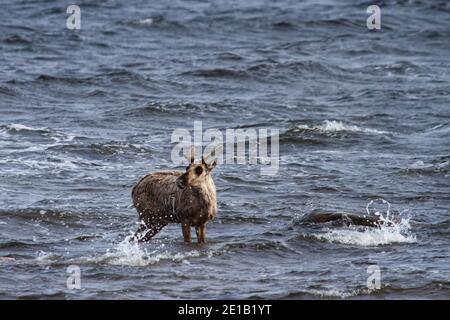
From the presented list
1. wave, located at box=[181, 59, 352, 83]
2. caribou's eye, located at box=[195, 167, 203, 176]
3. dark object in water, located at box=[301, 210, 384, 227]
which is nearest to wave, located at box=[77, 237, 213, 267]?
caribou's eye, located at box=[195, 167, 203, 176]

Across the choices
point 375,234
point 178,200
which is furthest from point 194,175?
point 375,234

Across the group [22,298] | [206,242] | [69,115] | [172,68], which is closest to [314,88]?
[172,68]

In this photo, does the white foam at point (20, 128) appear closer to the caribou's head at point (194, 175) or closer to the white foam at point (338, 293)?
the caribou's head at point (194, 175)

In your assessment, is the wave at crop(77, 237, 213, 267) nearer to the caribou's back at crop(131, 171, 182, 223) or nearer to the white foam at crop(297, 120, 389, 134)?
the caribou's back at crop(131, 171, 182, 223)

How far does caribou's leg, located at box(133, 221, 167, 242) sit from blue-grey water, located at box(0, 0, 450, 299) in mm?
172

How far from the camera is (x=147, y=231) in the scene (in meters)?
14.5

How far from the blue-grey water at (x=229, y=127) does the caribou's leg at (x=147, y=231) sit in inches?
6.8

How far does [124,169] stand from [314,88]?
10.0 meters

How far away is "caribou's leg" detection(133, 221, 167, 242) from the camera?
47.0ft

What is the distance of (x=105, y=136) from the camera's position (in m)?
22.9

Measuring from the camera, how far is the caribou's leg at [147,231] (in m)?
14.3

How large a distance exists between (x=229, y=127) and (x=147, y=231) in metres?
9.91

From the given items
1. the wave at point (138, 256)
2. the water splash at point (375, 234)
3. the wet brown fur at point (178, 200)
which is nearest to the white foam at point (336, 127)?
the water splash at point (375, 234)

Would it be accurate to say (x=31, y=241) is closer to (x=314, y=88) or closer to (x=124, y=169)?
(x=124, y=169)
